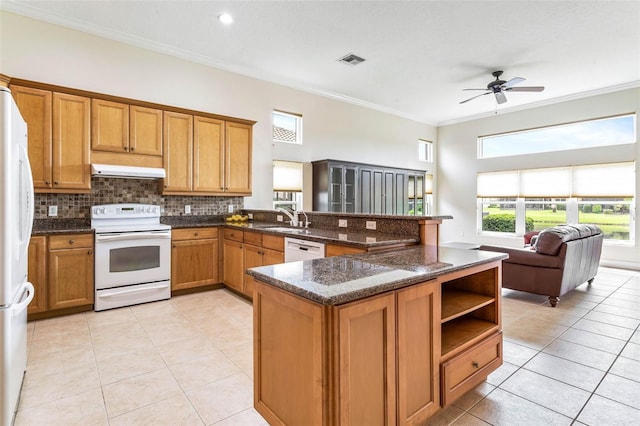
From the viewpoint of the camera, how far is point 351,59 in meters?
4.95

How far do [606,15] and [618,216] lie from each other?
13.4 ft

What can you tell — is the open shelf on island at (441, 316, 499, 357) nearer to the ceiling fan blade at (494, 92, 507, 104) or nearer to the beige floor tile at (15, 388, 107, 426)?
the beige floor tile at (15, 388, 107, 426)

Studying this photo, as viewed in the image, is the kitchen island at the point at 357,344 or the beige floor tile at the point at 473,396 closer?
the kitchen island at the point at 357,344

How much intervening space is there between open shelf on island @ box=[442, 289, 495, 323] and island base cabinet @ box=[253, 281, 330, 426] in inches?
33.0

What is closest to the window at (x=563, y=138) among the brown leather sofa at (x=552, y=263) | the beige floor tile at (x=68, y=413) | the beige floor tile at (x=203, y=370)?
the brown leather sofa at (x=552, y=263)

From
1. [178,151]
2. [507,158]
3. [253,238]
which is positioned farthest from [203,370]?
[507,158]

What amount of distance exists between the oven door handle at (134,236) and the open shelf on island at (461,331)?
329 cm

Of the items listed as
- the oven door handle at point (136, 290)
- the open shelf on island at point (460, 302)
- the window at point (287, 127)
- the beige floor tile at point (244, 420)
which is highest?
the window at point (287, 127)

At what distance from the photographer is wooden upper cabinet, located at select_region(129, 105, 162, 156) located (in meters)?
3.93

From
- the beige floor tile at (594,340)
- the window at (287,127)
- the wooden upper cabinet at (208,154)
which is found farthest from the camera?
the window at (287,127)

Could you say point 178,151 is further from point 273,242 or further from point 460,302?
point 460,302

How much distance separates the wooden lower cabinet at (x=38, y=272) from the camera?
3.16 m

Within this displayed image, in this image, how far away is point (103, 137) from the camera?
3.74 m

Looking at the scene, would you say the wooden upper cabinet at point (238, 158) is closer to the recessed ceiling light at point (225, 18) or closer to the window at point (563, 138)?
the recessed ceiling light at point (225, 18)
